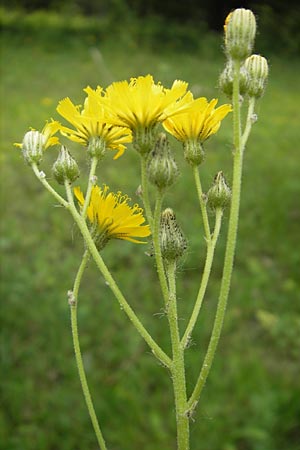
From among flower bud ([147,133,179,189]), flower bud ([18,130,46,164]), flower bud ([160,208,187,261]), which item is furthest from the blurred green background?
flower bud ([18,130,46,164])

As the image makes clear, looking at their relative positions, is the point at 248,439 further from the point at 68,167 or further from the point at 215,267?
the point at 68,167

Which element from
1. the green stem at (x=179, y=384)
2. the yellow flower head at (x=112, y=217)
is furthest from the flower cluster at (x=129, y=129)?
the green stem at (x=179, y=384)

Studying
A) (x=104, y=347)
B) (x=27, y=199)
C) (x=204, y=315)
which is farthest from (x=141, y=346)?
(x=27, y=199)

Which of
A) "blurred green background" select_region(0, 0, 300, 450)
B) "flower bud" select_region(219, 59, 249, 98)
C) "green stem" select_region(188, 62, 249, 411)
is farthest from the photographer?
"blurred green background" select_region(0, 0, 300, 450)

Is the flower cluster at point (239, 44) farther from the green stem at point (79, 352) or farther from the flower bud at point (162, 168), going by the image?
the green stem at point (79, 352)

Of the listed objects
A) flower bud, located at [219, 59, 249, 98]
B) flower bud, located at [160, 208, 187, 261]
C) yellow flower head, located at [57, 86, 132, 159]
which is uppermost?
flower bud, located at [219, 59, 249, 98]

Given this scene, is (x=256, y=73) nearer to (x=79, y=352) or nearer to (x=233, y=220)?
(x=233, y=220)

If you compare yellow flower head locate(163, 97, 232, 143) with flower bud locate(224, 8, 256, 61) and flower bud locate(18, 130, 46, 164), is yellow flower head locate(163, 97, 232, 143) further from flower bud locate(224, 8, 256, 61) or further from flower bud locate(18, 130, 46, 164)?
flower bud locate(18, 130, 46, 164)
